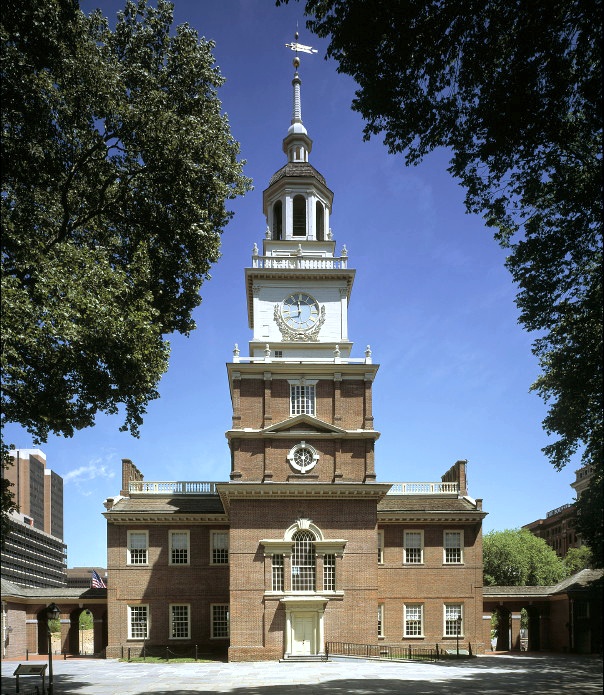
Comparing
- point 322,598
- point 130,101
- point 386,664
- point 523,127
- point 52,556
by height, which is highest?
point 130,101

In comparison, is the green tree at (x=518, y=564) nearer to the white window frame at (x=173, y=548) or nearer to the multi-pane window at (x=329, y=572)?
the white window frame at (x=173, y=548)

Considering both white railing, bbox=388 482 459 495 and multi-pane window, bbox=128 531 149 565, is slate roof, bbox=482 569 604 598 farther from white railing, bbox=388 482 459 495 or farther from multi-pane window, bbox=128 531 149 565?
multi-pane window, bbox=128 531 149 565

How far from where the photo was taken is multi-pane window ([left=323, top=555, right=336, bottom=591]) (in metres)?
36.7

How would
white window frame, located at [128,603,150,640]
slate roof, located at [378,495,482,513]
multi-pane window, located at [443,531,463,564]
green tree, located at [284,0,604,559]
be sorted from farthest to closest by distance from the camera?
1. slate roof, located at [378,495,482,513]
2. multi-pane window, located at [443,531,463,564]
3. white window frame, located at [128,603,150,640]
4. green tree, located at [284,0,604,559]

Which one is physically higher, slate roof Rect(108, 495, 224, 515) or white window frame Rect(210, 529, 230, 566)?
slate roof Rect(108, 495, 224, 515)

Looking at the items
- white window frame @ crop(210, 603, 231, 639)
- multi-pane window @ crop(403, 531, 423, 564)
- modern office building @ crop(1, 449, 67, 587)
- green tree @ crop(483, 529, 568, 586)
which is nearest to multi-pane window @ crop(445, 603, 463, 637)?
multi-pane window @ crop(403, 531, 423, 564)

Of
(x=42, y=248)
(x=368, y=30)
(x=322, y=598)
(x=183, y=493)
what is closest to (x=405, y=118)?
(x=368, y=30)

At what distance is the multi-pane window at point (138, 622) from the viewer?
Result: 42.2 m

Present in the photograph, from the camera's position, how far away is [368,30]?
55.0ft

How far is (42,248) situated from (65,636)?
35.1 meters

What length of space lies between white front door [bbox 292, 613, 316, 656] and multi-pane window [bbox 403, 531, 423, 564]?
31.8ft

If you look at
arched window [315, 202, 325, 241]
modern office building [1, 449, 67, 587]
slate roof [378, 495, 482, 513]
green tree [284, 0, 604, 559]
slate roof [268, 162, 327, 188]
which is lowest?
modern office building [1, 449, 67, 587]

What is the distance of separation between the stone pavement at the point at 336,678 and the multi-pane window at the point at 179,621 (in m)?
5.38

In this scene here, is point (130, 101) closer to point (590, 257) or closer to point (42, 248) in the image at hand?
point (42, 248)
